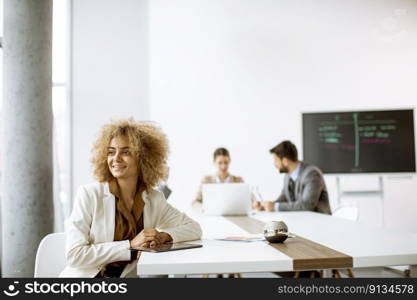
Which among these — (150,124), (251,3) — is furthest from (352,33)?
(150,124)

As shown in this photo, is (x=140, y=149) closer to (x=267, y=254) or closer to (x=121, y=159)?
(x=121, y=159)

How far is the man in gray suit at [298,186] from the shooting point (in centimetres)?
363

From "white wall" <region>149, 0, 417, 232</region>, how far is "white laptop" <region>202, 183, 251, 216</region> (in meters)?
2.01

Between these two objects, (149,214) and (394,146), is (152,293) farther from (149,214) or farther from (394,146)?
(394,146)

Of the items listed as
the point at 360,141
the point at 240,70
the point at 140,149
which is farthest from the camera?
the point at 240,70

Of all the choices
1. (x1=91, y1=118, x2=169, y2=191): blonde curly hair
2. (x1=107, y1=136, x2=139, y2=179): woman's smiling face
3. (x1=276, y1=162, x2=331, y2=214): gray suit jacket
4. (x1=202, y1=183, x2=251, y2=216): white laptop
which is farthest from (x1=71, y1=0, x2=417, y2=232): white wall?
(x1=107, y1=136, x2=139, y2=179): woman's smiling face

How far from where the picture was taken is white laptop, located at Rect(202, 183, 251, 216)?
11.1 feet

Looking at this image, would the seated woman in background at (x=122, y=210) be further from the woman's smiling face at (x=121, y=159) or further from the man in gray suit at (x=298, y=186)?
the man in gray suit at (x=298, y=186)

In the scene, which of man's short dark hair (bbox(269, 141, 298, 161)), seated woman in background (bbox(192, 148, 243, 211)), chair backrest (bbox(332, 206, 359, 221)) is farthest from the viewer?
seated woman in background (bbox(192, 148, 243, 211))

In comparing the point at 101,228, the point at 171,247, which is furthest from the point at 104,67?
the point at 171,247

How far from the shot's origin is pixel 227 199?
3398 mm

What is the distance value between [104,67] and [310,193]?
3.25m

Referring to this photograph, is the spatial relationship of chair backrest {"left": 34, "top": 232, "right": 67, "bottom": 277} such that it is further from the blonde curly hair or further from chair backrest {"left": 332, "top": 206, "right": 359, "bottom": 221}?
chair backrest {"left": 332, "top": 206, "right": 359, "bottom": 221}

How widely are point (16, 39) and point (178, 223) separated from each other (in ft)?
5.18
